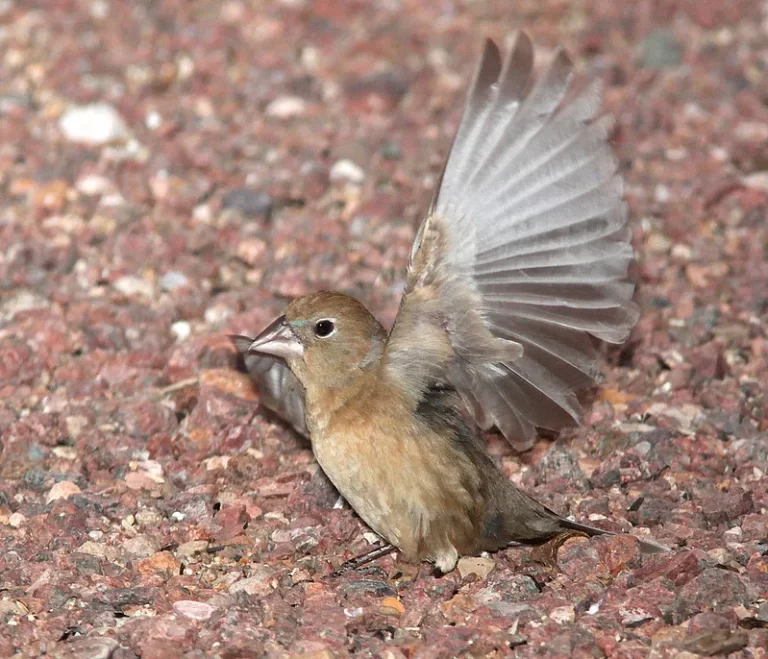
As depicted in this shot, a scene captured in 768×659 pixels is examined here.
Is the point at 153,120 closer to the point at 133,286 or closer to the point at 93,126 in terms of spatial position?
the point at 93,126

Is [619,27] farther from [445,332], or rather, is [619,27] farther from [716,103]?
[445,332]

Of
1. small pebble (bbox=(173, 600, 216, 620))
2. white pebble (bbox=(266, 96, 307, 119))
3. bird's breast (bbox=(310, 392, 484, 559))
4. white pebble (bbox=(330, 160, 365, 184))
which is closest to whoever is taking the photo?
small pebble (bbox=(173, 600, 216, 620))

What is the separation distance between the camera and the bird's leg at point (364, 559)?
425 centimetres

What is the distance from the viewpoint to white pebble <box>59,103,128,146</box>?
6898 millimetres

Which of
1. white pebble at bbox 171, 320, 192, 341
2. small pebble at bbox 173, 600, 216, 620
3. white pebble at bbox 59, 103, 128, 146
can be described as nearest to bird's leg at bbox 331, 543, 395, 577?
small pebble at bbox 173, 600, 216, 620

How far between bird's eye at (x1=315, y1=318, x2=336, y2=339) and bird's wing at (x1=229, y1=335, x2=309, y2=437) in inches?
15.6

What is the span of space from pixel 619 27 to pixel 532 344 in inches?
163

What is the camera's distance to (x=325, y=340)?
4.38 meters

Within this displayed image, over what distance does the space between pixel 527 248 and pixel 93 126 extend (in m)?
3.42

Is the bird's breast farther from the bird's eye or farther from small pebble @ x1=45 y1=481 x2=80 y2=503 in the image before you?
small pebble @ x1=45 y1=481 x2=80 y2=503

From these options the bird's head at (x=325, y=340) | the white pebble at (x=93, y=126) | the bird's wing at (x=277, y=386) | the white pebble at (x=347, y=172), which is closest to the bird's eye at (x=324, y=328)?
the bird's head at (x=325, y=340)

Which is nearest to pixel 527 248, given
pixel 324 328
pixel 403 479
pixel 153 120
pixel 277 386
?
pixel 324 328

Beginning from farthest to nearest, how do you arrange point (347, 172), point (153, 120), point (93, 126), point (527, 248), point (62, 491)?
point (153, 120) < point (93, 126) < point (347, 172) < point (62, 491) < point (527, 248)

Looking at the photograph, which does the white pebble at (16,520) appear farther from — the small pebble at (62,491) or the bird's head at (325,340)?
the bird's head at (325,340)
